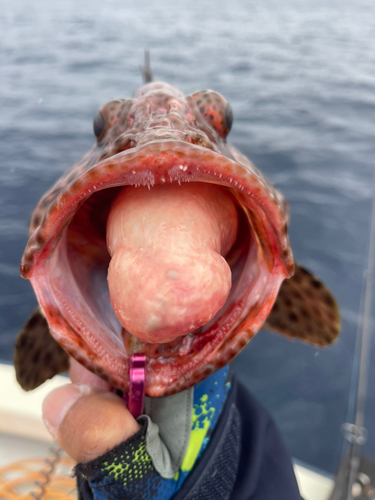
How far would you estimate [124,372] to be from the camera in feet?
3.77

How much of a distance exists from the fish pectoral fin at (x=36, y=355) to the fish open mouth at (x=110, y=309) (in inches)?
25.4

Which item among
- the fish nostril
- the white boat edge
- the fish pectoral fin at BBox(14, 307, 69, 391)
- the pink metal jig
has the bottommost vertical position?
the white boat edge

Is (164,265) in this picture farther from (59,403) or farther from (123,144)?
(59,403)

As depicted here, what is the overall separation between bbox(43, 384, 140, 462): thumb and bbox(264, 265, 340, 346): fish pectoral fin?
1.03m

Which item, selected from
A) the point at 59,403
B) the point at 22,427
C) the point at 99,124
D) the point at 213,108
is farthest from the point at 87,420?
the point at 22,427

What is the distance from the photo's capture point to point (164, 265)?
0.88 metres

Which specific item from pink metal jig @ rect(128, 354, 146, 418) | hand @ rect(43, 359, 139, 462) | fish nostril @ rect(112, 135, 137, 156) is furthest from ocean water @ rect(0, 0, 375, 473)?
fish nostril @ rect(112, 135, 137, 156)

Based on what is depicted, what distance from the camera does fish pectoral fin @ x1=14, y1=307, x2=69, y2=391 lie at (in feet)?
5.93

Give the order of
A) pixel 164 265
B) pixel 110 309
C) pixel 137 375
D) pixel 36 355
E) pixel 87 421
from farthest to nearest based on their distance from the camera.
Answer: pixel 36 355, pixel 110 309, pixel 87 421, pixel 137 375, pixel 164 265

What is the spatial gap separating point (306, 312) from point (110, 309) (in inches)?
41.8

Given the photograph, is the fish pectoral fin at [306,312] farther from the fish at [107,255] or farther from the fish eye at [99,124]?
the fish eye at [99,124]

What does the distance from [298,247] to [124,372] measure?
4513mm

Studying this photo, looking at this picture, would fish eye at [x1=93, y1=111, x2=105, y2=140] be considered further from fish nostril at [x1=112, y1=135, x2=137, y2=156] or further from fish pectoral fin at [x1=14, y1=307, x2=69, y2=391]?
fish pectoral fin at [x1=14, y1=307, x2=69, y2=391]

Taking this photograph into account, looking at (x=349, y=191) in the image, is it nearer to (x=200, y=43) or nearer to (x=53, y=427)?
(x=53, y=427)
